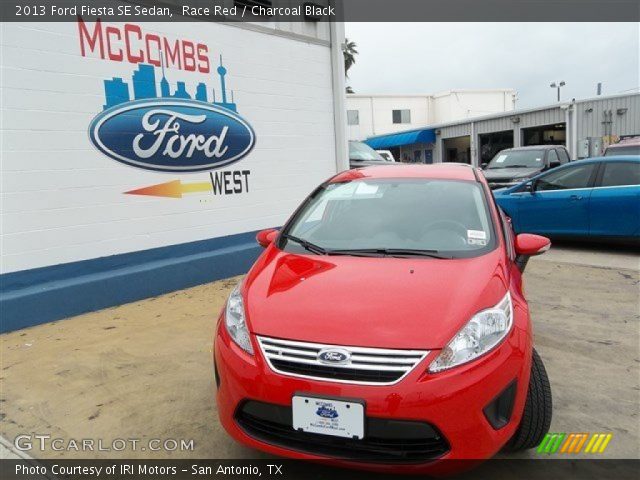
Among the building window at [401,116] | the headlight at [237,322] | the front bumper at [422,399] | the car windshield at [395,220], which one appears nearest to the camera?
the front bumper at [422,399]

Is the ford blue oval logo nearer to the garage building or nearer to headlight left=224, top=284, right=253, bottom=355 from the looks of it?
headlight left=224, top=284, right=253, bottom=355

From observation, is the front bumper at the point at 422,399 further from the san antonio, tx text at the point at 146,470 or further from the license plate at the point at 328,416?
the san antonio, tx text at the point at 146,470

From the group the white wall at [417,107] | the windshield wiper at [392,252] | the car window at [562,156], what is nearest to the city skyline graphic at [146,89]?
the windshield wiper at [392,252]

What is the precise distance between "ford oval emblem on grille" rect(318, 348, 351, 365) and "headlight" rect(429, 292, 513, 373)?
0.36 metres

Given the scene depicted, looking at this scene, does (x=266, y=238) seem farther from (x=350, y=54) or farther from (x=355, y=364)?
(x=350, y=54)

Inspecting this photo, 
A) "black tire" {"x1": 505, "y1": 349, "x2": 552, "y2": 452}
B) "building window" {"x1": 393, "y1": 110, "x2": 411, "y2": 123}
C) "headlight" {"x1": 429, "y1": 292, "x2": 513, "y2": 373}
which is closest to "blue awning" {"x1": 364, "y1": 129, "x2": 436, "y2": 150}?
"building window" {"x1": 393, "y1": 110, "x2": 411, "y2": 123}

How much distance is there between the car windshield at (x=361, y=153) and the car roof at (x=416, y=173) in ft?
21.8

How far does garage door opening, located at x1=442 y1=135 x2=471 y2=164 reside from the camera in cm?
2764

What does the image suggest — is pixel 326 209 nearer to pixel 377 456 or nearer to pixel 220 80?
pixel 377 456

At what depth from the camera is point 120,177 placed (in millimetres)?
5461

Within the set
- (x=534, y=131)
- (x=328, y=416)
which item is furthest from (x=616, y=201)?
(x=534, y=131)

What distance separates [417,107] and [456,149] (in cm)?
1057

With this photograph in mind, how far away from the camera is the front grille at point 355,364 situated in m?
2.04

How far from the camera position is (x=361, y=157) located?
35.1ft
